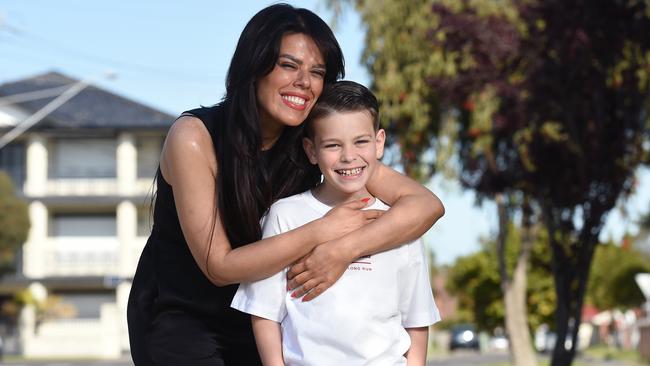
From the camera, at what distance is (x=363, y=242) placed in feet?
12.3

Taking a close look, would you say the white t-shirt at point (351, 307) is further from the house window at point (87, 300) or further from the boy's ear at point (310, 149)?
the house window at point (87, 300)

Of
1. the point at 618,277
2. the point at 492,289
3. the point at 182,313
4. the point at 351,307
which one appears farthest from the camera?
the point at 618,277

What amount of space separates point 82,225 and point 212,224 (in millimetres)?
51303

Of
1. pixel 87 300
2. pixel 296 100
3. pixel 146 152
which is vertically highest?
pixel 146 152

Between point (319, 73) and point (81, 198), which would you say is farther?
point (81, 198)

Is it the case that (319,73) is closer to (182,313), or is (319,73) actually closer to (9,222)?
(182,313)

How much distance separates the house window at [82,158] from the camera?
179 feet

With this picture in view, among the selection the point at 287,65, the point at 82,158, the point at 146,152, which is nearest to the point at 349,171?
the point at 287,65

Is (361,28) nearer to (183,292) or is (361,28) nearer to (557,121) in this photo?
(557,121)

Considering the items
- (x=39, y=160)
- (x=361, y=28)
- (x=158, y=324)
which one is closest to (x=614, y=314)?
(x=39, y=160)

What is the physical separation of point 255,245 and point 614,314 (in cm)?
7160

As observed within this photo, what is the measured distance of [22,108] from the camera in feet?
173

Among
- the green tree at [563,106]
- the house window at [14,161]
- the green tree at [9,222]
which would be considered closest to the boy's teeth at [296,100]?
the green tree at [563,106]

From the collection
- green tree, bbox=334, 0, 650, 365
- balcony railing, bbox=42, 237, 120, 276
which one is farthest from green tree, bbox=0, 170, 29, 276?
green tree, bbox=334, 0, 650, 365
